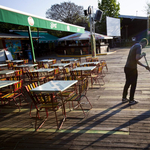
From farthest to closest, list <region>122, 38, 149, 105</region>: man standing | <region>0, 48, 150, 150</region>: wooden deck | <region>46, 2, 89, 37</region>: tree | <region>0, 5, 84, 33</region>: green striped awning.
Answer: <region>46, 2, 89, 37</region>: tree
<region>0, 5, 84, 33</region>: green striped awning
<region>122, 38, 149, 105</region>: man standing
<region>0, 48, 150, 150</region>: wooden deck

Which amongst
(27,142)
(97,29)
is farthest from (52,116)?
(97,29)

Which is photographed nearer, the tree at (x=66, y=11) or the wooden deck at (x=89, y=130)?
the wooden deck at (x=89, y=130)

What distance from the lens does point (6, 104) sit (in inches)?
201

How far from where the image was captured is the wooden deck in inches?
110

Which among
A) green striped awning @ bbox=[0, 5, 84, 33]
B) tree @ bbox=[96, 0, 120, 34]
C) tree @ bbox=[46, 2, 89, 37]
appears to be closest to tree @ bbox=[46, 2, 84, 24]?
tree @ bbox=[46, 2, 89, 37]

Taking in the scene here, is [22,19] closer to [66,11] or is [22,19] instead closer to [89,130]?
[89,130]

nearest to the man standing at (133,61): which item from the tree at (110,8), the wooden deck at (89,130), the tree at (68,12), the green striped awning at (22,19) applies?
the wooden deck at (89,130)

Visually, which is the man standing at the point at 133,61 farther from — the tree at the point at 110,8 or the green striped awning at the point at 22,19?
the tree at the point at 110,8

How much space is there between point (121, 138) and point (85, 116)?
3.80ft

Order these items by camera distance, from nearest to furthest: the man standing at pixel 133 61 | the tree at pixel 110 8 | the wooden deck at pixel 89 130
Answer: the wooden deck at pixel 89 130 → the man standing at pixel 133 61 → the tree at pixel 110 8

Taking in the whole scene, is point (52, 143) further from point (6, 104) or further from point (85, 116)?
point (6, 104)

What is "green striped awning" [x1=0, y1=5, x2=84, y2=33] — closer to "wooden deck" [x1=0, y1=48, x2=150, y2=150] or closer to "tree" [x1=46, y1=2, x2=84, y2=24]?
"wooden deck" [x1=0, y1=48, x2=150, y2=150]

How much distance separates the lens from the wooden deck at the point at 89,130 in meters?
2.79

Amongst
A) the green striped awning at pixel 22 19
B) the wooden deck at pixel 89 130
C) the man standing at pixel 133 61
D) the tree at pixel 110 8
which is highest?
the tree at pixel 110 8
